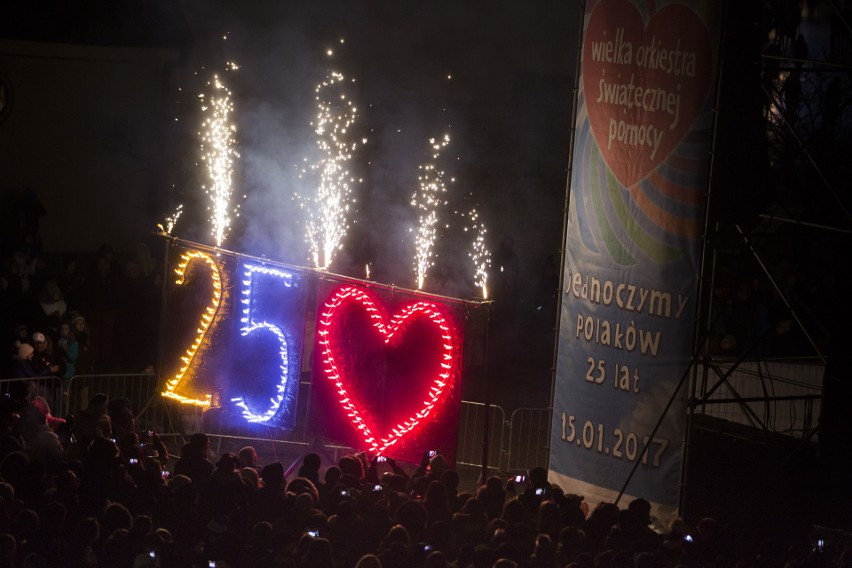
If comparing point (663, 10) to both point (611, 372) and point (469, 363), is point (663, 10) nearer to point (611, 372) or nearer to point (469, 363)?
point (611, 372)

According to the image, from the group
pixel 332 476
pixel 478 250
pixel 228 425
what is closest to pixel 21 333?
pixel 228 425

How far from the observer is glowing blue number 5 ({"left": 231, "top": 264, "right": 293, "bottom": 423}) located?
1073cm

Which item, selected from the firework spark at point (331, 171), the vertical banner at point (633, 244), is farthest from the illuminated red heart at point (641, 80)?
the firework spark at point (331, 171)

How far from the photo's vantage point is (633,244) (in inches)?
369

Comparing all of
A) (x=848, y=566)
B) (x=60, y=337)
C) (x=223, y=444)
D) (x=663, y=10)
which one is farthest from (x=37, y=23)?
(x=848, y=566)

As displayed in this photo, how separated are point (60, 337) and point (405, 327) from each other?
5.15m

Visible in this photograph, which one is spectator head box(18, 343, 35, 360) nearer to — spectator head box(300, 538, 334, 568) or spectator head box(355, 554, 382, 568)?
spectator head box(300, 538, 334, 568)

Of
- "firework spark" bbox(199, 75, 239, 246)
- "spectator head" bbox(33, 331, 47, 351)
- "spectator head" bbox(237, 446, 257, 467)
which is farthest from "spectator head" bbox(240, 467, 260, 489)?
"firework spark" bbox(199, 75, 239, 246)

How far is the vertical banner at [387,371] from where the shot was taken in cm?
968

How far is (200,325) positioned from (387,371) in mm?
2277

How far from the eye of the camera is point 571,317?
32.8 feet

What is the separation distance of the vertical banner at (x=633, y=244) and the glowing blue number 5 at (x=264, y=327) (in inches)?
104

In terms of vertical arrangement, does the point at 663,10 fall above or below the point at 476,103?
below

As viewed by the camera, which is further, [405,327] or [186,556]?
[405,327]
